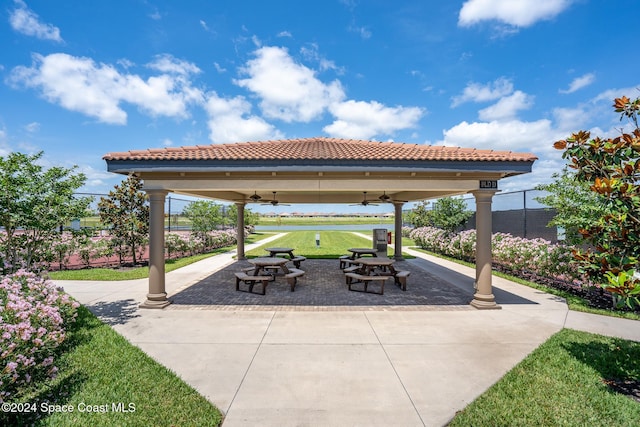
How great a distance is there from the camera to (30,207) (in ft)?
20.1

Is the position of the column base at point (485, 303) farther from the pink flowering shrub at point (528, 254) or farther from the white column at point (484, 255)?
the pink flowering shrub at point (528, 254)

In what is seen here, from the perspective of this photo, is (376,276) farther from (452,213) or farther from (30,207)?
(452,213)

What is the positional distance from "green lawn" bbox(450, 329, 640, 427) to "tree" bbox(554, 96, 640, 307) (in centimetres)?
125

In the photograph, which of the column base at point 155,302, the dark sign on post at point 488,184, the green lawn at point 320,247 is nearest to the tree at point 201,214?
the green lawn at point 320,247

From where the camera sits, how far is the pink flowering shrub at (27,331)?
3432mm

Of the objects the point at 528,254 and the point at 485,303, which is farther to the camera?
the point at 528,254

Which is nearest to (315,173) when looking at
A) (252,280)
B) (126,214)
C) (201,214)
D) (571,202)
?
(252,280)

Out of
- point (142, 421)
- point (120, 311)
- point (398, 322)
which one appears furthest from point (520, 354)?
point (120, 311)

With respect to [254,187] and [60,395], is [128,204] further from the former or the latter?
[60,395]

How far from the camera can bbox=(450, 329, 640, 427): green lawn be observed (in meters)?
3.44

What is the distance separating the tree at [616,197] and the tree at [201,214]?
19.0 m

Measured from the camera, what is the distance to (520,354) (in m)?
5.14

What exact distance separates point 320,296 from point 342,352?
3.72m

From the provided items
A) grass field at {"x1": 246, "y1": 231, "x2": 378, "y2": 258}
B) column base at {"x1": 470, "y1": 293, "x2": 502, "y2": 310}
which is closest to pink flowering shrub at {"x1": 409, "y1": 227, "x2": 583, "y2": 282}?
column base at {"x1": 470, "y1": 293, "x2": 502, "y2": 310}
